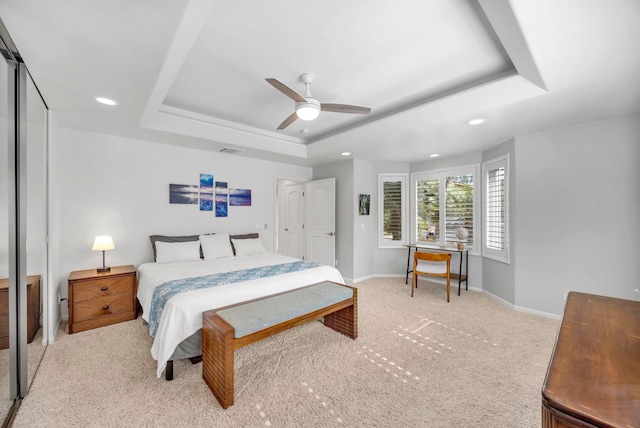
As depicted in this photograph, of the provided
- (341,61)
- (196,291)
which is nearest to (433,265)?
(341,61)

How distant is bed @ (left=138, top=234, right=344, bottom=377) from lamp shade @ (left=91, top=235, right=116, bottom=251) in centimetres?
44

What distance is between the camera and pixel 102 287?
3.04 meters

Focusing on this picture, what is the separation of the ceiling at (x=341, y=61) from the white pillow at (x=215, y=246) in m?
1.43

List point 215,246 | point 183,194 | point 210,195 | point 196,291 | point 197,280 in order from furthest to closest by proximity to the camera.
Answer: point 210,195 < point 183,194 < point 215,246 < point 197,280 < point 196,291

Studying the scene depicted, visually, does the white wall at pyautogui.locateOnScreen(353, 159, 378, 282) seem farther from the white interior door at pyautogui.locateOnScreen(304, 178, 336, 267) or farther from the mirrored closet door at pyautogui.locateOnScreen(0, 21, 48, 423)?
the mirrored closet door at pyautogui.locateOnScreen(0, 21, 48, 423)

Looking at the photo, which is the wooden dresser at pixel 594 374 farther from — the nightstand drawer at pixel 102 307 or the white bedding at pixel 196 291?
the nightstand drawer at pixel 102 307

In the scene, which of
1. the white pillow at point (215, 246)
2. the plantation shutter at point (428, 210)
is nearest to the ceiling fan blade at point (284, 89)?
the white pillow at point (215, 246)

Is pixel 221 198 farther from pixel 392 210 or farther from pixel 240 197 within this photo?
pixel 392 210

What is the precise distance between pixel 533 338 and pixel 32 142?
16.0ft

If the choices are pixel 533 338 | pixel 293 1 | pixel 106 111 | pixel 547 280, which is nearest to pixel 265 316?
pixel 293 1

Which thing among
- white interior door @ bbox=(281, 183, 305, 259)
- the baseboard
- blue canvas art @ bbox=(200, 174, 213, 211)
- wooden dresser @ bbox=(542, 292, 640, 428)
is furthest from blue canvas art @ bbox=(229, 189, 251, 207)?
wooden dresser @ bbox=(542, 292, 640, 428)

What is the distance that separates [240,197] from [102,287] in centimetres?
225

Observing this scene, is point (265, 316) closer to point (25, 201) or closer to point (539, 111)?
point (25, 201)

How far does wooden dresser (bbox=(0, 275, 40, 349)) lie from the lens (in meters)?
1.69
